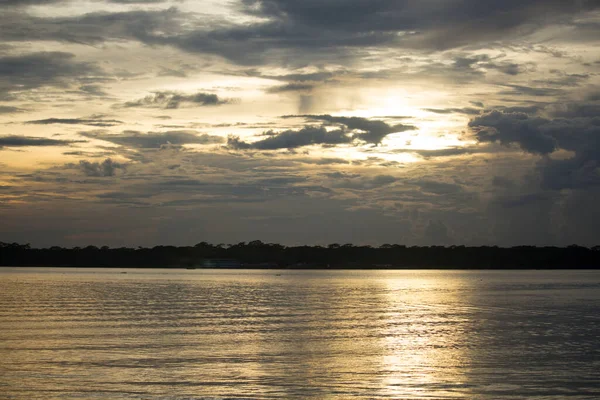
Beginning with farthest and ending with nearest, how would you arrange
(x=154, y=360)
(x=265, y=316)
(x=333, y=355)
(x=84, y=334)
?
(x=265, y=316), (x=84, y=334), (x=333, y=355), (x=154, y=360)

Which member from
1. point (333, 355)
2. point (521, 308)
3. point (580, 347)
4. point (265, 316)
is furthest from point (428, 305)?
point (333, 355)

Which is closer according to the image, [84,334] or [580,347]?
[580,347]

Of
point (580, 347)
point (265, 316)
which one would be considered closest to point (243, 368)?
point (580, 347)

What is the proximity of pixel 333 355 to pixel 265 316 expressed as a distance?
32876 mm

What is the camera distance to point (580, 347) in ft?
172

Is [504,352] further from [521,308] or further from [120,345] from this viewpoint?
[521,308]

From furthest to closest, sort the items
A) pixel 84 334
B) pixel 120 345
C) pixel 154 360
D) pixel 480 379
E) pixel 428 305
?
1. pixel 428 305
2. pixel 84 334
3. pixel 120 345
4. pixel 154 360
5. pixel 480 379

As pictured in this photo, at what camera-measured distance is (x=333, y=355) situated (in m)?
48.2

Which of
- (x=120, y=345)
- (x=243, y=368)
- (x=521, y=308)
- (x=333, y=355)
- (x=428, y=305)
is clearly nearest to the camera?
(x=243, y=368)

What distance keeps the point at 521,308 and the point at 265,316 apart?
120ft

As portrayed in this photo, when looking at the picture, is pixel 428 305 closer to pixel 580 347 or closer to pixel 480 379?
pixel 580 347

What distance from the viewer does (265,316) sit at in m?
80.4

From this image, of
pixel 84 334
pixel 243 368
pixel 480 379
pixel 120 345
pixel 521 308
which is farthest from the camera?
pixel 521 308

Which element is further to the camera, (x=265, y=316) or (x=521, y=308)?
(x=521, y=308)
